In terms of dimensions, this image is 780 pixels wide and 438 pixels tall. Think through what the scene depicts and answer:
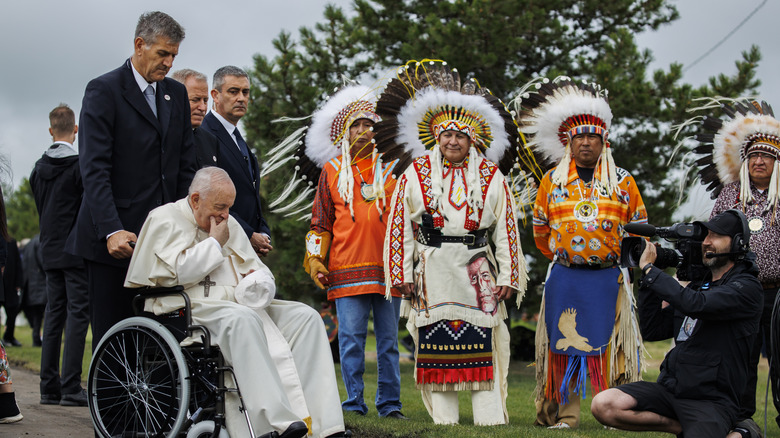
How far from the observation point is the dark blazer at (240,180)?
19.4ft

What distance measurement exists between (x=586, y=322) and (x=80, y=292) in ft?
12.0

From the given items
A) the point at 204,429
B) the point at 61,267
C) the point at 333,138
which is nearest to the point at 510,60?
the point at 333,138

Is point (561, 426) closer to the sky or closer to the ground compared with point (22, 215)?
closer to the ground

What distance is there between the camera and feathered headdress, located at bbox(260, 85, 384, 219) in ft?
21.6

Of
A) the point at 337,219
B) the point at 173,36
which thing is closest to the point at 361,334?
the point at 337,219

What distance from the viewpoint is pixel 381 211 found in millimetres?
6453

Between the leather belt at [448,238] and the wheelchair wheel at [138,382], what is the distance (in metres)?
2.01

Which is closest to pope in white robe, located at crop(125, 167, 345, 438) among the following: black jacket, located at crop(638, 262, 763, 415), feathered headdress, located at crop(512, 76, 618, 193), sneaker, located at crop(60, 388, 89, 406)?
black jacket, located at crop(638, 262, 763, 415)

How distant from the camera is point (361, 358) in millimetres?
6258

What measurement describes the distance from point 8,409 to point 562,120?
162 inches

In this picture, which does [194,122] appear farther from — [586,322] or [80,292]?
[586,322]

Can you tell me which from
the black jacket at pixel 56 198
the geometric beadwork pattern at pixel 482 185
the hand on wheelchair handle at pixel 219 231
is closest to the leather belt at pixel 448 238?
the geometric beadwork pattern at pixel 482 185

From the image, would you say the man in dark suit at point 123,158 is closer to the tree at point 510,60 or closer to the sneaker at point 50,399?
the sneaker at point 50,399

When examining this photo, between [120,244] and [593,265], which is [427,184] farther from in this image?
[120,244]
